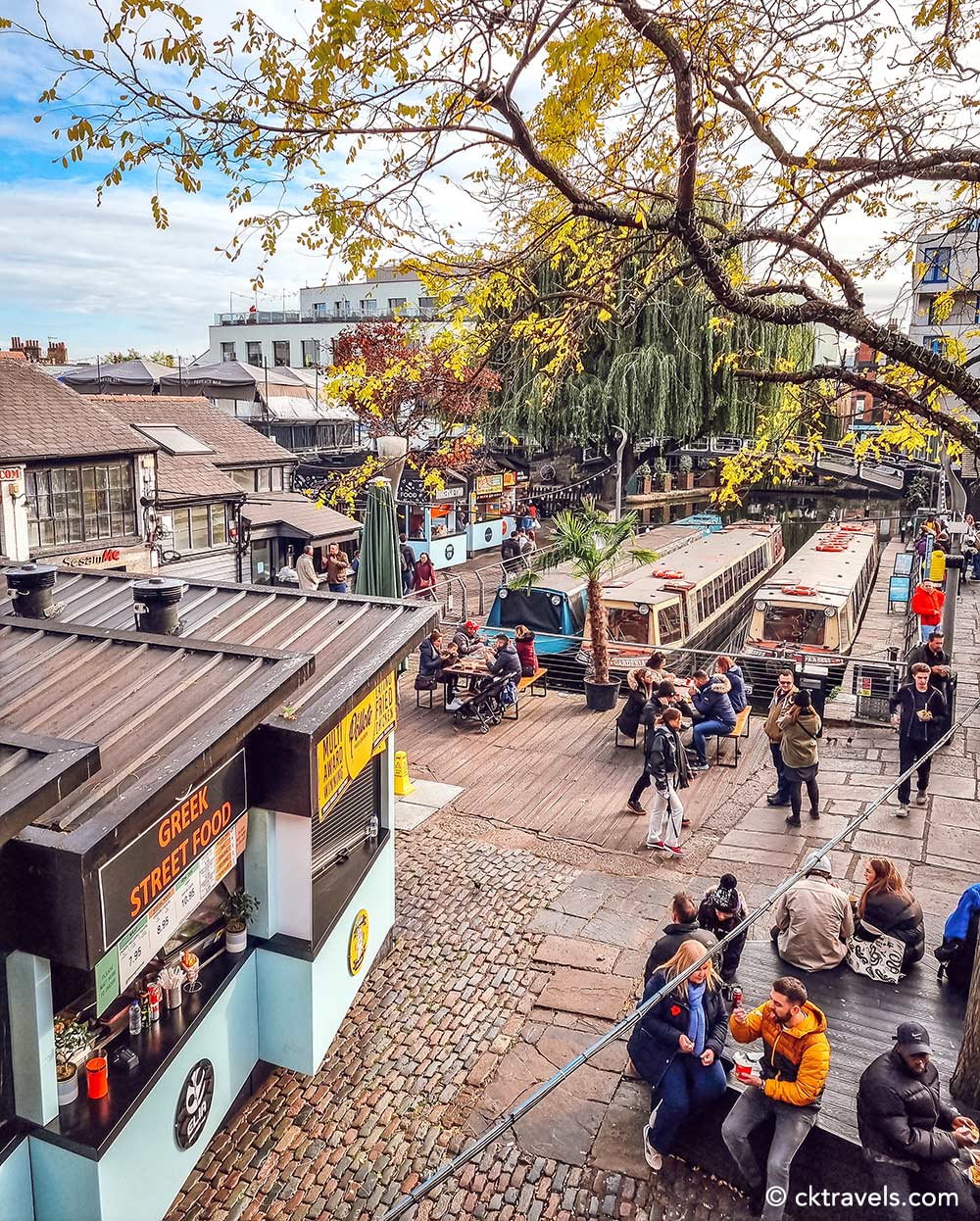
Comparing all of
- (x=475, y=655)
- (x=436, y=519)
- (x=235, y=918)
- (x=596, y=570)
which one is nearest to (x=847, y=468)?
(x=436, y=519)

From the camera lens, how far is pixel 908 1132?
4941mm

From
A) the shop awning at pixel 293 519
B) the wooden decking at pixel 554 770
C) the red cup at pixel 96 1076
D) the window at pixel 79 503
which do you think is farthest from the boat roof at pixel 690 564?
the red cup at pixel 96 1076

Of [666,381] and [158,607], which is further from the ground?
[666,381]

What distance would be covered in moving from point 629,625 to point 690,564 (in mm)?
4685

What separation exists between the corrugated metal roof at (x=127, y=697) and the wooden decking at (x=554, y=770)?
5.69m

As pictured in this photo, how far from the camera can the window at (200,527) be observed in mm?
22922

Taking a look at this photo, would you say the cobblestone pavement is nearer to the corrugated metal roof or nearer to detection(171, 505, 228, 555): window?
the corrugated metal roof

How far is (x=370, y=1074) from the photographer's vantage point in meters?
6.87

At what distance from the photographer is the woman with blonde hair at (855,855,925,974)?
7.00 m

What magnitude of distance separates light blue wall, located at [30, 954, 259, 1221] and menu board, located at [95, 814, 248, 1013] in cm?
77

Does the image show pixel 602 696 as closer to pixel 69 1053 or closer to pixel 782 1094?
pixel 782 1094

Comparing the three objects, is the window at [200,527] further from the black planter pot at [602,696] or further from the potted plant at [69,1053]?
the potted plant at [69,1053]

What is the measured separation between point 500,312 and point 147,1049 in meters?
21.5

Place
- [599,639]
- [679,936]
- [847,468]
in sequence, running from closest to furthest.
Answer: [679,936], [599,639], [847,468]
